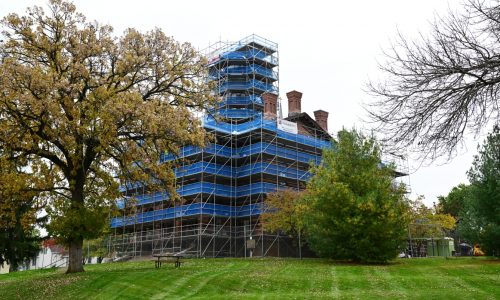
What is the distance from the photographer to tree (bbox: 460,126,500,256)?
25.2 m

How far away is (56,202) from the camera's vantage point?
2281 cm

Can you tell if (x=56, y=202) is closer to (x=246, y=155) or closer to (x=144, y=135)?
(x=144, y=135)

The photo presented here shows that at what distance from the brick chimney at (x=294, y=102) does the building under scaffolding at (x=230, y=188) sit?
98 mm

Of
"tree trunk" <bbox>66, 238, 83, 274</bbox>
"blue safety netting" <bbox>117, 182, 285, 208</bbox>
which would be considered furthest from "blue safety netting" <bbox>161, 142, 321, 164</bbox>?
"tree trunk" <bbox>66, 238, 83, 274</bbox>

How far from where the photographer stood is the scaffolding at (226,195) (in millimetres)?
40875

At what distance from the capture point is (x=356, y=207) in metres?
24.9

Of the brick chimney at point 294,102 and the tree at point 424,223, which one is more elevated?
the brick chimney at point 294,102

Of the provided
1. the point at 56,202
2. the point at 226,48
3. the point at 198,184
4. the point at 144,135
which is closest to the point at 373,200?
the point at 144,135

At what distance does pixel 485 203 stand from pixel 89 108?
63.4ft

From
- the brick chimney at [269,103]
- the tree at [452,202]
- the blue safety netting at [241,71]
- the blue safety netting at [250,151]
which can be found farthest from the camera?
the tree at [452,202]

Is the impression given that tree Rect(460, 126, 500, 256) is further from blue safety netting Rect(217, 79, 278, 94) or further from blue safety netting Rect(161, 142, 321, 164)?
blue safety netting Rect(217, 79, 278, 94)

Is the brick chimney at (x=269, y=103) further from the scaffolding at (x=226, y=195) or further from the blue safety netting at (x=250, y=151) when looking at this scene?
the blue safety netting at (x=250, y=151)

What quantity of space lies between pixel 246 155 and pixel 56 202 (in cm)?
2207

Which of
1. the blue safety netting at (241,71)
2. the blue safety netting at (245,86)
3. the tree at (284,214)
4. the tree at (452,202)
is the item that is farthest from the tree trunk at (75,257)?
the tree at (452,202)
